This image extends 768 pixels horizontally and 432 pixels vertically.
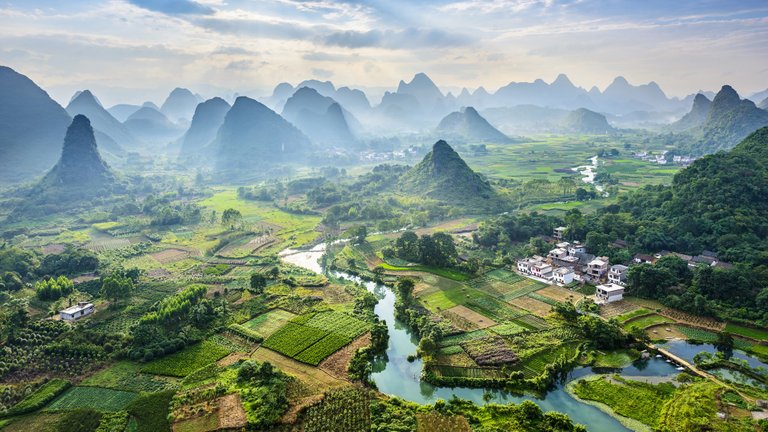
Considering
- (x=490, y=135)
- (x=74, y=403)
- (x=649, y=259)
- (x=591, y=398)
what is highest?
(x=490, y=135)

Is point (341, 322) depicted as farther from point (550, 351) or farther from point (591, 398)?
point (591, 398)

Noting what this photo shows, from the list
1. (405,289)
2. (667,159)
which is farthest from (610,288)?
(667,159)

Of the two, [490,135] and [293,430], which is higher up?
[490,135]

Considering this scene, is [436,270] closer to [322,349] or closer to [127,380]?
Result: [322,349]

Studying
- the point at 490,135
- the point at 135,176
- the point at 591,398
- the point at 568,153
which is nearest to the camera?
the point at 591,398

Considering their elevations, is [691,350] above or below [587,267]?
below

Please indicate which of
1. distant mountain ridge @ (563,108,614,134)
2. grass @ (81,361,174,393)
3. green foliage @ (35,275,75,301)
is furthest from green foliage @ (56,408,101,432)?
distant mountain ridge @ (563,108,614,134)

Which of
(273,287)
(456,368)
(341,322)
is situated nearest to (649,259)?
(456,368)
